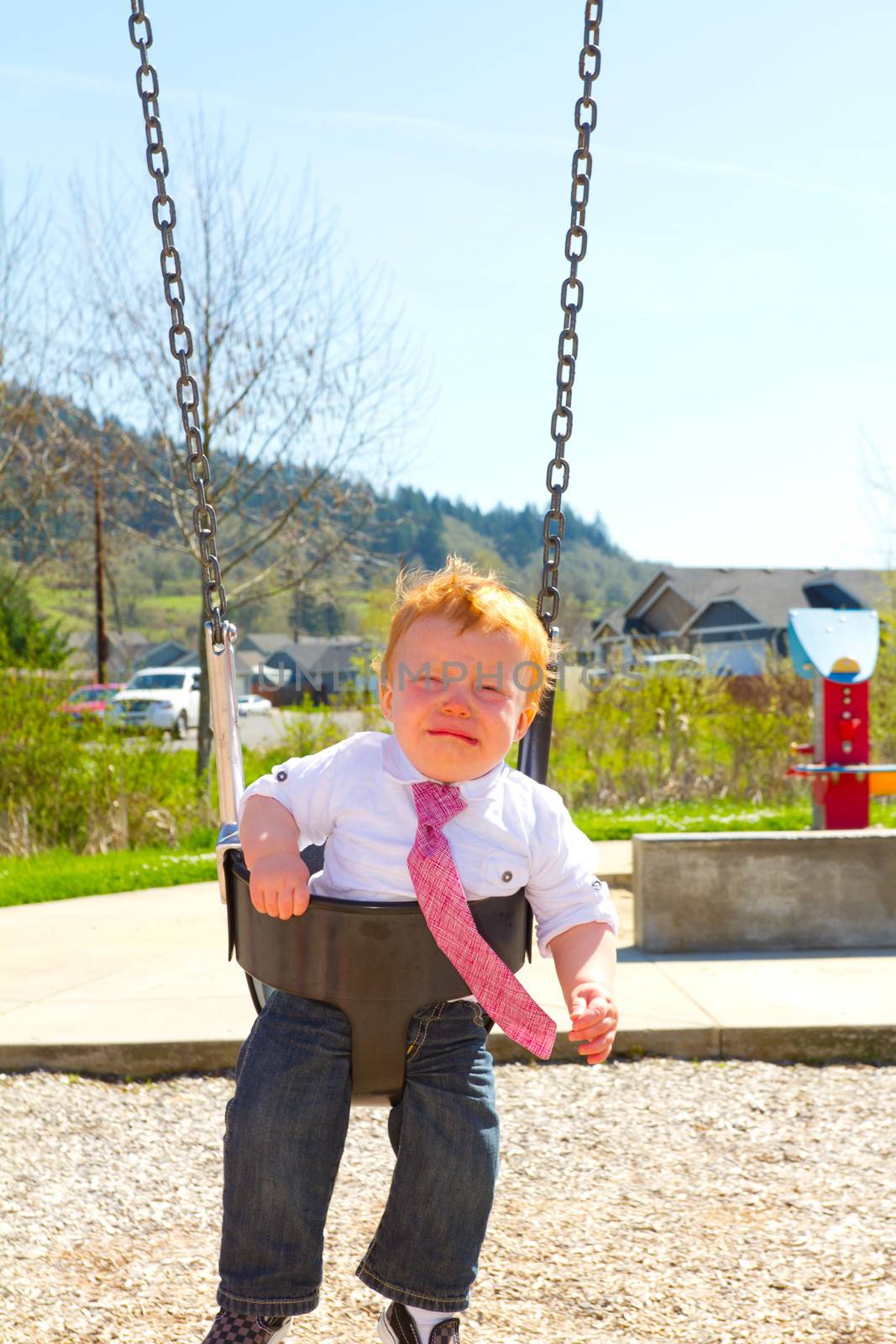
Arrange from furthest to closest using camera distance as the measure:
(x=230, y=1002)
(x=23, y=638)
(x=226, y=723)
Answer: (x=23, y=638) → (x=230, y=1002) → (x=226, y=723)

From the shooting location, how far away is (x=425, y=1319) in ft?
6.17

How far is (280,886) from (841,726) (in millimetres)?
4670

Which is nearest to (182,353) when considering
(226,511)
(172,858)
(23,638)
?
(172,858)

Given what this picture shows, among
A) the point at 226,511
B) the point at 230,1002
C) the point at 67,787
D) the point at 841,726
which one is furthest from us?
the point at 226,511

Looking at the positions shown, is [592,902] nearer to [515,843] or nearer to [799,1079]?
[515,843]

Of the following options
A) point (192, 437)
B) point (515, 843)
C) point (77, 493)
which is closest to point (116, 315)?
point (77, 493)

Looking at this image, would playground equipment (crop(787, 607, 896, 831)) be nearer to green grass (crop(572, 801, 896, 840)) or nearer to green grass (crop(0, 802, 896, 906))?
green grass (crop(572, 801, 896, 840))

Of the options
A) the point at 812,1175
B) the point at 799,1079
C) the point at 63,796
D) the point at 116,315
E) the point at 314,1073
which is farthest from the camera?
the point at 116,315

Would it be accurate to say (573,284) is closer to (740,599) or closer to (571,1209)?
(571,1209)

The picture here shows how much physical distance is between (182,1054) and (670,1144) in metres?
1.45

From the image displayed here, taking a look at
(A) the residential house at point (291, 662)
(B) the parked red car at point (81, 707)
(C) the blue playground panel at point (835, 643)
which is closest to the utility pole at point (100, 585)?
(B) the parked red car at point (81, 707)

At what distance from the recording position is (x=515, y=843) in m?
1.92

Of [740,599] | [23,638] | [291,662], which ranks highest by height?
[740,599]

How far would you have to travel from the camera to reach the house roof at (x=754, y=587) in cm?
4172
